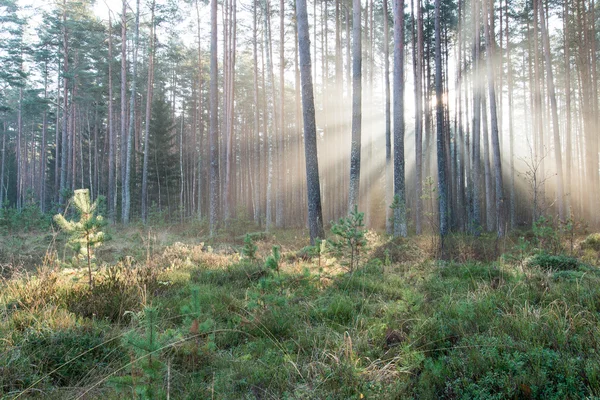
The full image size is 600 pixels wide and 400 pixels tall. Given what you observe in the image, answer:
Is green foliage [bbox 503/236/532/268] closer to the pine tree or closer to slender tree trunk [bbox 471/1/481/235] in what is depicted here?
slender tree trunk [bbox 471/1/481/235]

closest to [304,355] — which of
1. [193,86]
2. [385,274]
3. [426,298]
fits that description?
[426,298]

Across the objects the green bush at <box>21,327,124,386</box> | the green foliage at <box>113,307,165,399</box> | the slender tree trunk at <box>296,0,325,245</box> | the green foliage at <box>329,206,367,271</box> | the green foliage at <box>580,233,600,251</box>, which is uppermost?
the slender tree trunk at <box>296,0,325,245</box>

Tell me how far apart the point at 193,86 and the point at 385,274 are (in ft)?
94.0

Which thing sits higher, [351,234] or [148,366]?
[351,234]

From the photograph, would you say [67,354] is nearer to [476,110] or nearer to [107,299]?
[107,299]

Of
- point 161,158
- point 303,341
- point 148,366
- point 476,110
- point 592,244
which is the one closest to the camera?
point 148,366

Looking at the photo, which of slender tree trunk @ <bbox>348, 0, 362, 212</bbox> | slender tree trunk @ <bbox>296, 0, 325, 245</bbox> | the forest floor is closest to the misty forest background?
slender tree trunk @ <bbox>348, 0, 362, 212</bbox>

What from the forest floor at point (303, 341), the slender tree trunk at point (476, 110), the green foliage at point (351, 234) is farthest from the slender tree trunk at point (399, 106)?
the slender tree trunk at point (476, 110)

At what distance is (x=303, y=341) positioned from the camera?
2961 millimetres

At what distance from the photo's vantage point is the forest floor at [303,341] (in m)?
2.12

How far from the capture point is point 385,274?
5.60 metres

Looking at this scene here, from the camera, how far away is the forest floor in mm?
2117

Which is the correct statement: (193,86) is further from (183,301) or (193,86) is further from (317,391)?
(317,391)

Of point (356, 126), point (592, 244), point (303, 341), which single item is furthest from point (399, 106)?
point (303, 341)
